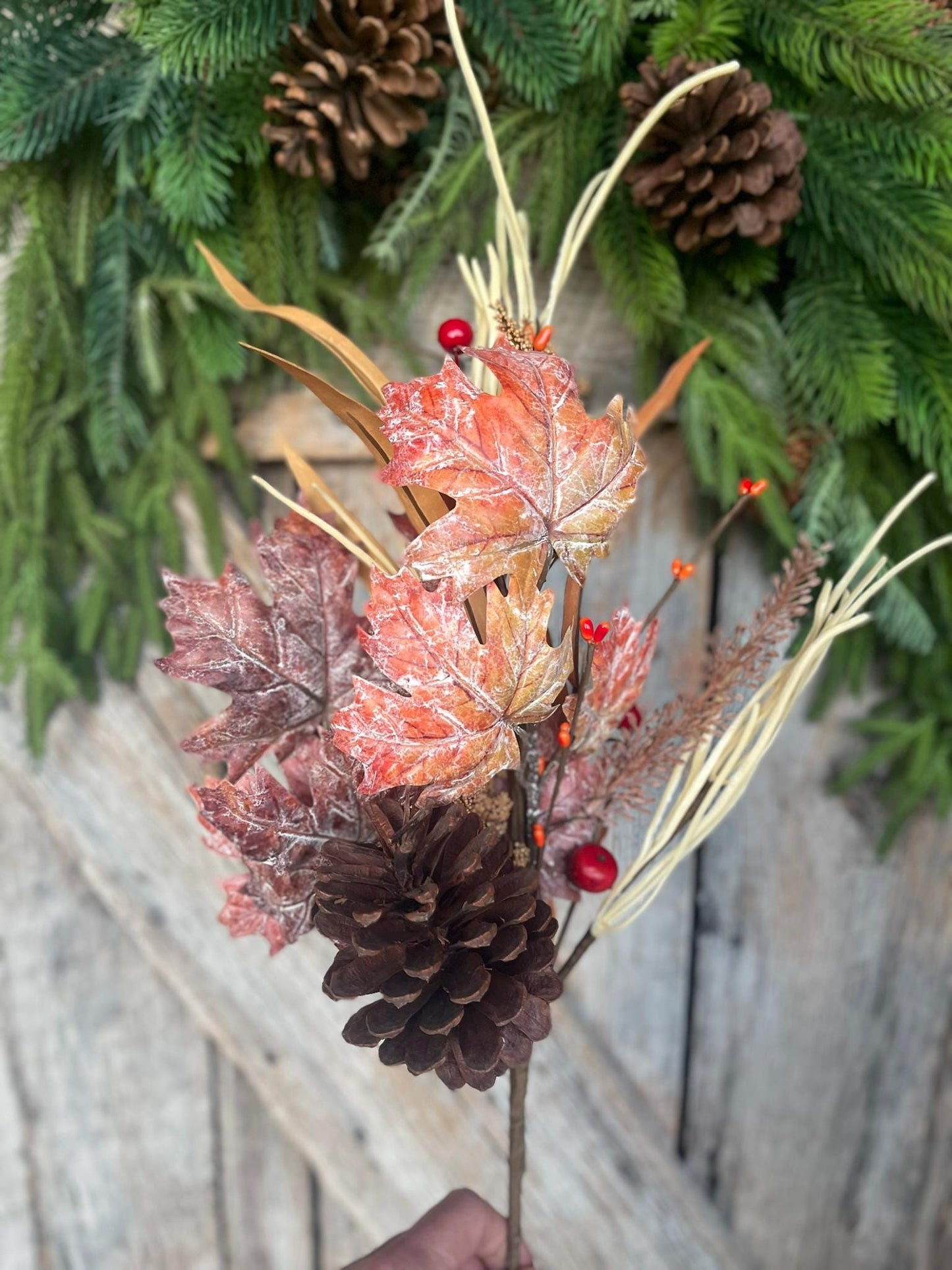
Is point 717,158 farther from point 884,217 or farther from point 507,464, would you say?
point 507,464

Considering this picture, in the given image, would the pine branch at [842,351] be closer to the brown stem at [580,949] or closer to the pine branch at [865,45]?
the pine branch at [865,45]

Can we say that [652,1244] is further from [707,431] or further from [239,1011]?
[707,431]

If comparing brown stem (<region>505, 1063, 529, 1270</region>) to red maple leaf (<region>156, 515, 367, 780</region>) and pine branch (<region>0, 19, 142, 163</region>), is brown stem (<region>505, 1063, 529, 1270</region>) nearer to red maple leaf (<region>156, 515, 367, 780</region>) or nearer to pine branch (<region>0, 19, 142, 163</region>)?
red maple leaf (<region>156, 515, 367, 780</region>)

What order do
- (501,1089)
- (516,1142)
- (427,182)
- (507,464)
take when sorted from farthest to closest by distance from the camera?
1. (501,1089)
2. (427,182)
3. (516,1142)
4. (507,464)

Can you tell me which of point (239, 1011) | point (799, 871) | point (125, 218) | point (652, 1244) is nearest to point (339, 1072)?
point (239, 1011)

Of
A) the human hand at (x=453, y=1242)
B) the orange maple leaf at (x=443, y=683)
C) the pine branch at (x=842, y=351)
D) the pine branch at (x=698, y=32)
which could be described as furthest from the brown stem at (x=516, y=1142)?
the pine branch at (x=698, y=32)

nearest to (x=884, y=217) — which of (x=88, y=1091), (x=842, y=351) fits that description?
(x=842, y=351)

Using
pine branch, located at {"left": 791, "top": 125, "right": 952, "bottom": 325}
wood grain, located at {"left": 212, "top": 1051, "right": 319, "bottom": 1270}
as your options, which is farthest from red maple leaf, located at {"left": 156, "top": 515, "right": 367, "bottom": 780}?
wood grain, located at {"left": 212, "top": 1051, "right": 319, "bottom": 1270}
